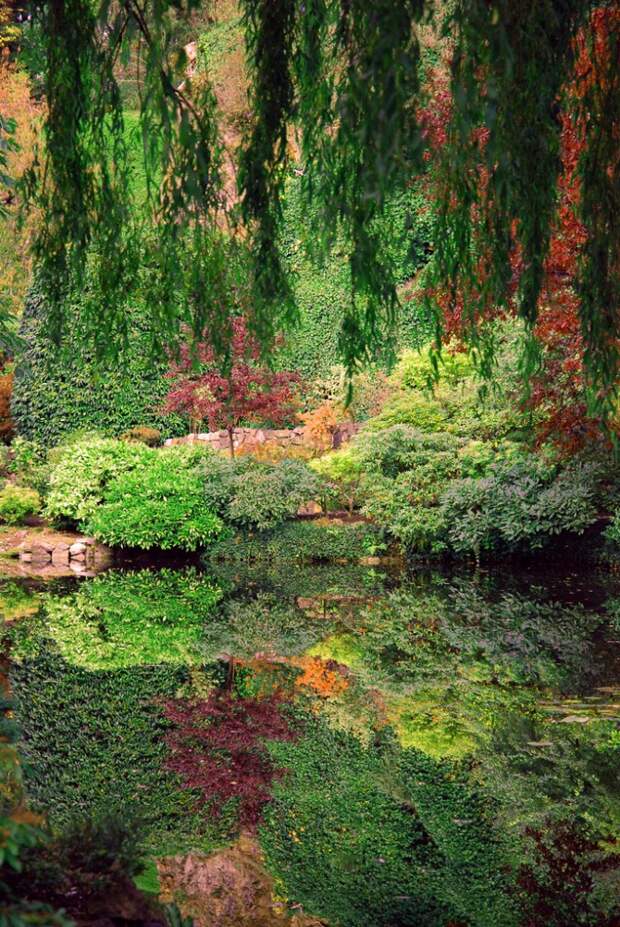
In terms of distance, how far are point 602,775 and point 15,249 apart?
61.8 ft

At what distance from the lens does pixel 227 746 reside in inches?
306

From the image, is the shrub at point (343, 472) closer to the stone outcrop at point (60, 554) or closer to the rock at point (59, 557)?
the stone outcrop at point (60, 554)

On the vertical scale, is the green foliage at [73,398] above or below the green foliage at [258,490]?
above

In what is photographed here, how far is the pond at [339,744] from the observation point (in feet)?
18.0

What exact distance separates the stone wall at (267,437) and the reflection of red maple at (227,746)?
948 cm

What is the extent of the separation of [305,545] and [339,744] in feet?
26.1

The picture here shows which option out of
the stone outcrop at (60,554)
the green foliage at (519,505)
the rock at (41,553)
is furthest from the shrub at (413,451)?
the rock at (41,553)

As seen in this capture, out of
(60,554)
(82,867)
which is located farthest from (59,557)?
(82,867)

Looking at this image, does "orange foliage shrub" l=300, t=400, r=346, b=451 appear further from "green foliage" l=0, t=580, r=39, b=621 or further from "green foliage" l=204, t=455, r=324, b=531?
"green foliage" l=0, t=580, r=39, b=621

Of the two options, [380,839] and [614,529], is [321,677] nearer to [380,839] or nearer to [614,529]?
[380,839]

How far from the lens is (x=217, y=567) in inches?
614

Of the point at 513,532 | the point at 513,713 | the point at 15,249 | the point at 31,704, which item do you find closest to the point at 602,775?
the point at 513,713

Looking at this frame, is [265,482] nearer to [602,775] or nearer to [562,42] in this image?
[602,775]

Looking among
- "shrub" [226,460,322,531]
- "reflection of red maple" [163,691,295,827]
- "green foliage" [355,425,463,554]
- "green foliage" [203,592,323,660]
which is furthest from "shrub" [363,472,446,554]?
"reflection of red maple" [163,691,295,827]
